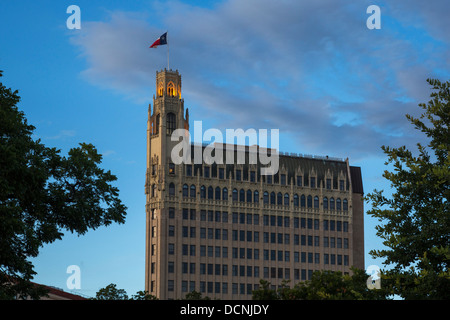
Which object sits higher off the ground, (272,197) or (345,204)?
(272,197)

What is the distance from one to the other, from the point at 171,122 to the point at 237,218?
71.8 ft

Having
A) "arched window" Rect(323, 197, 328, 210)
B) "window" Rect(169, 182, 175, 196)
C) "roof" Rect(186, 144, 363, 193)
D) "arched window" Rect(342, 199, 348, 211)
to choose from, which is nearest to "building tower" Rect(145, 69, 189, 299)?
"window" Rect(169, 182, 175, 196)

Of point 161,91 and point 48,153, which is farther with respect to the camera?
point 161,91

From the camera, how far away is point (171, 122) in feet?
492

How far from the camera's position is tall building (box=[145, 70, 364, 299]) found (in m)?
144

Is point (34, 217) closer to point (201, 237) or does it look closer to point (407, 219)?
point (407, 219)

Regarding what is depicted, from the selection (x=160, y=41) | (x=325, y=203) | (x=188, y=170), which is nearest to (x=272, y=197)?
(x=325, y=203)

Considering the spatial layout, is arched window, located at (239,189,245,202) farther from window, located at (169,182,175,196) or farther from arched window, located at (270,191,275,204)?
window, located at (169,182,175,196)

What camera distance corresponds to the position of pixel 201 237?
146250 mm

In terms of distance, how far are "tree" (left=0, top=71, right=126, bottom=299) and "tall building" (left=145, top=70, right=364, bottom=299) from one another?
95933mm

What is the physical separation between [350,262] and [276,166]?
23.8 metres

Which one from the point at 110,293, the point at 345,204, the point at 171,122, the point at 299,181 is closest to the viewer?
the point at 110,293

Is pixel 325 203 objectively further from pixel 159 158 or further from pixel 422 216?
pixel 422 216
